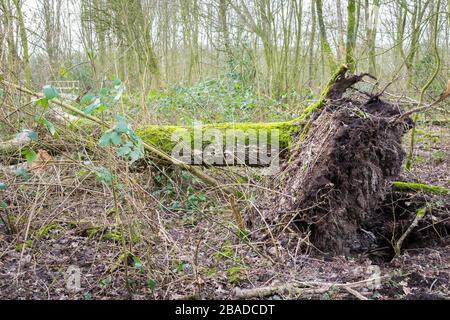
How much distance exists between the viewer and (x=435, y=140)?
7.26m

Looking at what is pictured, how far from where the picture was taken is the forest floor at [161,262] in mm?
3094

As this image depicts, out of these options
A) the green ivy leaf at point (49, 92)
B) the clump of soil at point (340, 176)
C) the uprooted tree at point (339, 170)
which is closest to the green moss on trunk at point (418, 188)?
the uprooted tree at point (339, 170)

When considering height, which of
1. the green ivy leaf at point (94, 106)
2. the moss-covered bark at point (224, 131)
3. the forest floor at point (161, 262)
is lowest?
the forest floor at point (161, 262)

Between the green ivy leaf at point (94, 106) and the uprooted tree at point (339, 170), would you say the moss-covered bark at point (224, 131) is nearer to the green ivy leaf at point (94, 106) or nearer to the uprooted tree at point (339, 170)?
the uprooted tree at point (339, 170)

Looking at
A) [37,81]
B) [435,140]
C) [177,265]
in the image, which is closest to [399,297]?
[177,265]

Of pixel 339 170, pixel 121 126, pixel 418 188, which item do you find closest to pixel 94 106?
pixel 121 126

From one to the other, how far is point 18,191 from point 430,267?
395 centimetres

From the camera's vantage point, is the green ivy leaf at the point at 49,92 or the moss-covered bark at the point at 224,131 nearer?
the green ivy leaf at the point at 49,92

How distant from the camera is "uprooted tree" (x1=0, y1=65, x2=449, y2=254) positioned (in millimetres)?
3844

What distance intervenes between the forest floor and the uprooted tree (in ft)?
0.90

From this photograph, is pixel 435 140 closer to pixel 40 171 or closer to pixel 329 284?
pixel 329 284

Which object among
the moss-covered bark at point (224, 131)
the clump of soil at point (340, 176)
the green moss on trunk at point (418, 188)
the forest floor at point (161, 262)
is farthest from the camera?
the moss-covered bark at point (224, 131)

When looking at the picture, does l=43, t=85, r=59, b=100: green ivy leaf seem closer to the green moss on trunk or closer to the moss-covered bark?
the moss-covered bark

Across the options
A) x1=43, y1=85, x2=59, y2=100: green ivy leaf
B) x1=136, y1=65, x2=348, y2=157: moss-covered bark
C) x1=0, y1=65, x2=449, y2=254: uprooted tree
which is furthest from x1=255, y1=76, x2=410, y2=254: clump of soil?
x1=43, y1=85, x2=59, y2=100: green ivy leaf
